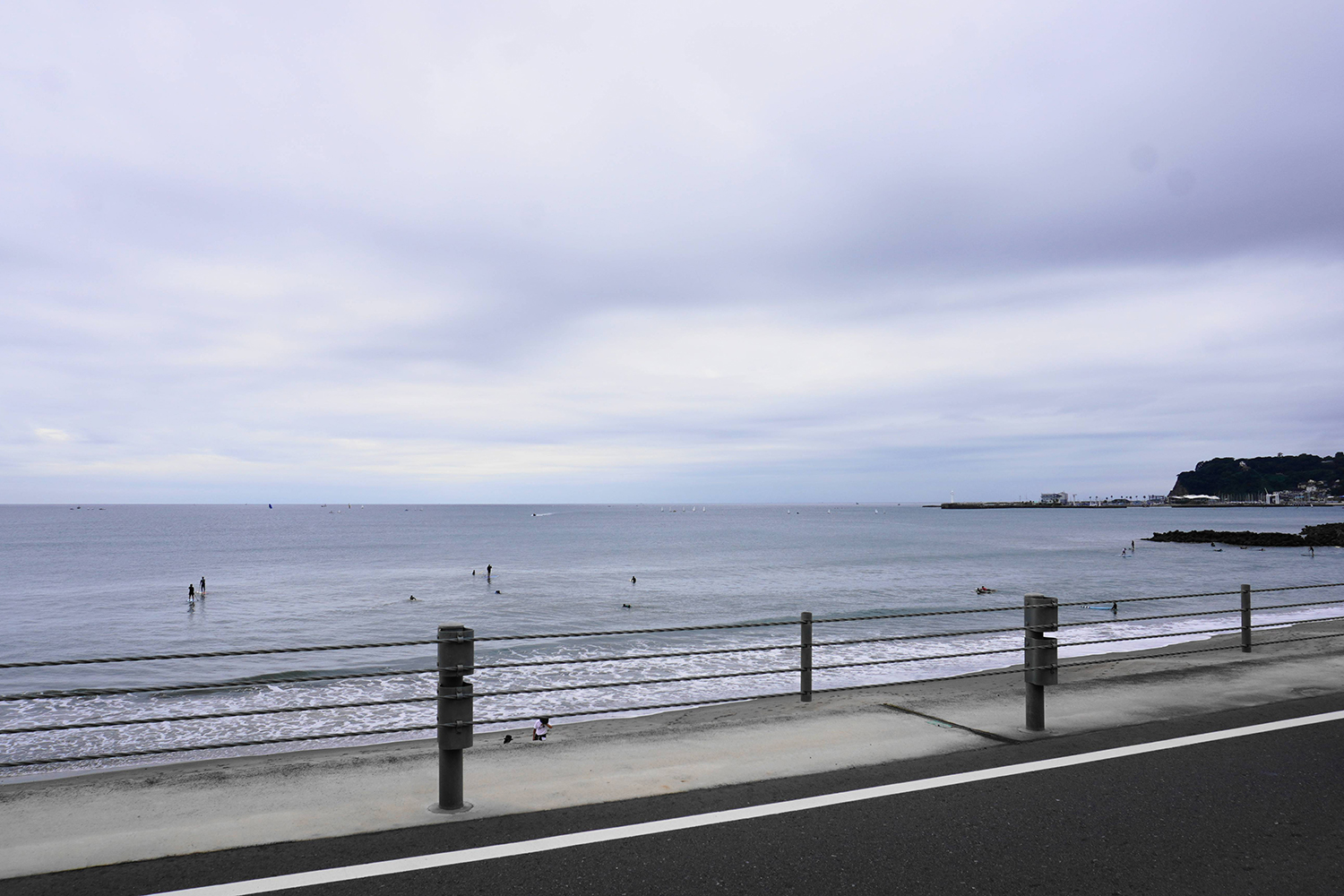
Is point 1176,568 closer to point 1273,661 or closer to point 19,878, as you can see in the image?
point 1273,661

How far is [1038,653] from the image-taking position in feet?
21.4

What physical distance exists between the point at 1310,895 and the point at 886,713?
3.85 metres

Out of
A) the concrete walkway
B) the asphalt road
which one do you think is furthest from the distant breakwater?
the asphalt road

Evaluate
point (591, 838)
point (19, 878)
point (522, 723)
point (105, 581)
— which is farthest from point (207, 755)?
point (105, 581)

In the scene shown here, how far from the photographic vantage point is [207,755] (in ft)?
42.4

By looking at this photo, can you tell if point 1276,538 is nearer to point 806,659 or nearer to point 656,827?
point 806,659

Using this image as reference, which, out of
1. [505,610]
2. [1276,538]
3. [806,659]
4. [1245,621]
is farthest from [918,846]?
[1276,538]

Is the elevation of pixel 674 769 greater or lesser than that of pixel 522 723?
greater

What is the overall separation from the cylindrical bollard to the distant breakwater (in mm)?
91978

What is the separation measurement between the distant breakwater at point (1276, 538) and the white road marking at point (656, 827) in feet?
288

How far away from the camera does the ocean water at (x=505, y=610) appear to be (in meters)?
17.1

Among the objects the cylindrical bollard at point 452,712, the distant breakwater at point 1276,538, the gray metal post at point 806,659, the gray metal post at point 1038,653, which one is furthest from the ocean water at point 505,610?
the gray metal post at point 1038,653

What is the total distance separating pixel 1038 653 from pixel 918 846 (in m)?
2.93

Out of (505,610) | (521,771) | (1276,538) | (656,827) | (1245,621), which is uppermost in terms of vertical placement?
(1245,621)
